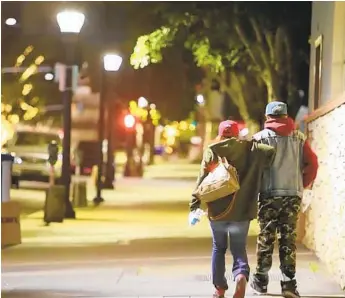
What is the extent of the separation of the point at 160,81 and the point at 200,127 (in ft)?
205

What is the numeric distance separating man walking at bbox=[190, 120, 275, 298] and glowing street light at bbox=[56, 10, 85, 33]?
8.45 m

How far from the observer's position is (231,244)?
7.22 metres

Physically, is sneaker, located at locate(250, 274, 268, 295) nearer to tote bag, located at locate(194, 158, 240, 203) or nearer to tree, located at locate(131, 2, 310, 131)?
tote bag, located at locate(194, 158, 240, 203)

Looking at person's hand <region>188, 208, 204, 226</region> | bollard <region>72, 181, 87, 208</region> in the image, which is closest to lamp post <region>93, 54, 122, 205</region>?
bollard <region>72, 181, 87, 208</region>

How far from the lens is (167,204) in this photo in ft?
70.2

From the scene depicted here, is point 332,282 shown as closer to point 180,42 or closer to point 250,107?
point 180,42

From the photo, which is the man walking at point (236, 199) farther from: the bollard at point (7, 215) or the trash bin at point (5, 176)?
the trash bin at point (5, 176)

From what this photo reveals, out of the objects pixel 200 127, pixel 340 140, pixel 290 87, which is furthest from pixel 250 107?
pixel 200 127

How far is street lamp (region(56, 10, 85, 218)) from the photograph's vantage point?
15.1m

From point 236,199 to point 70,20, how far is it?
29.4ft

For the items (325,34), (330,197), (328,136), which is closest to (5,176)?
(328,136)

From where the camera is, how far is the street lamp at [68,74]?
15117 mm

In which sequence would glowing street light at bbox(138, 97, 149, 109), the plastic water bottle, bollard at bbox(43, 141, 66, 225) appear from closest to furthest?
1. the plastic water bottle
2. bollard at bbox(43, 141, 66, 225)
3. glowing street light at bbox(138, 97, 149, 109)

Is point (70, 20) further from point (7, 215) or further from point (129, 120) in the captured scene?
point (129, 120)
